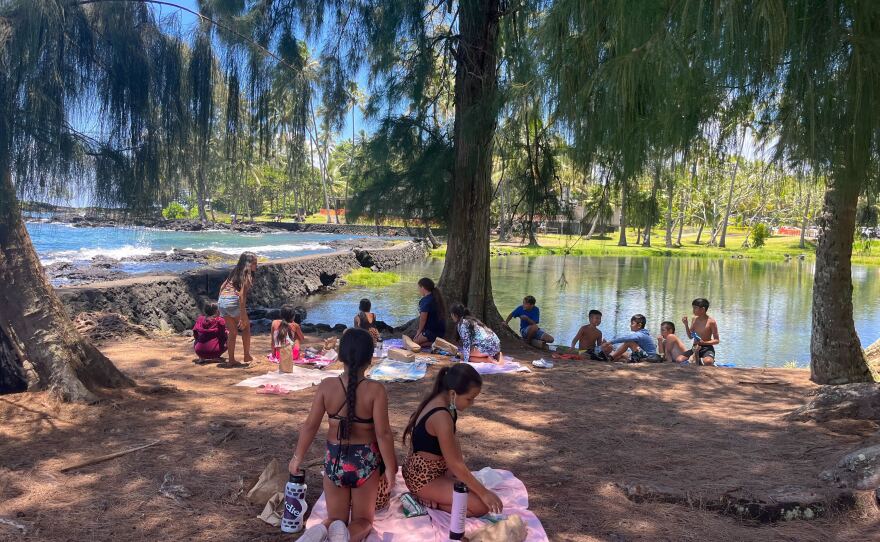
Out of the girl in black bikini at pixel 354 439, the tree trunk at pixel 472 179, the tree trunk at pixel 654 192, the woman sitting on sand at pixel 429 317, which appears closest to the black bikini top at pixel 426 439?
the girl in black bikini at pixel 354 439

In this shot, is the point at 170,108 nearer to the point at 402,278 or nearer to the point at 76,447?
the point at 76,447

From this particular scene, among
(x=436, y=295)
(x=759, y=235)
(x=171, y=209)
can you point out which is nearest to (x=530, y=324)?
(x=436, y=295)

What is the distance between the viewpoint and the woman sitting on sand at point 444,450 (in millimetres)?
3072

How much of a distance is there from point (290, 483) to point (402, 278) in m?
20.2

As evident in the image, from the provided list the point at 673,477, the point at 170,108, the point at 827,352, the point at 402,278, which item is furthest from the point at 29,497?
the point at 402,278

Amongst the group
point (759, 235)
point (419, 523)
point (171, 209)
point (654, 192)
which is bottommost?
point (419, 523)

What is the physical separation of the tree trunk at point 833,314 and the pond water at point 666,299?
2565 mm

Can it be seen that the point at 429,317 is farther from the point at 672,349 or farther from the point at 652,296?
the point at 652,296

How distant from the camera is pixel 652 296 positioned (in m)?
18.2

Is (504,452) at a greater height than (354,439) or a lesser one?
lesser

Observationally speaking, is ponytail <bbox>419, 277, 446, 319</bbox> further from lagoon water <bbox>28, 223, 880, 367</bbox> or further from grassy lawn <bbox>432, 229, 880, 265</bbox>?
grassy lawn <bbox>432, 229, 880, 265</bbox>

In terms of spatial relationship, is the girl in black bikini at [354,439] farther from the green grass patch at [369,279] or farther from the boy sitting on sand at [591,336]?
the green grass patch at [369,279]

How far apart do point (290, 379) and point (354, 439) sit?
3.36 m

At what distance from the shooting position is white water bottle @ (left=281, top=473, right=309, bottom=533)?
3018mm
